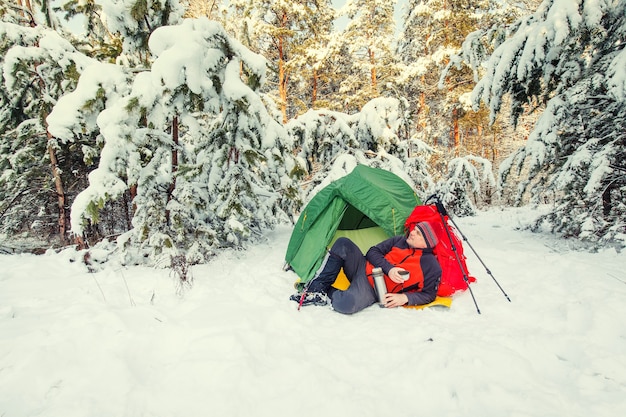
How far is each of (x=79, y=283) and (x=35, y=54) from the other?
3562mm

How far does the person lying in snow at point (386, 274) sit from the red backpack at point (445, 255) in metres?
0.19

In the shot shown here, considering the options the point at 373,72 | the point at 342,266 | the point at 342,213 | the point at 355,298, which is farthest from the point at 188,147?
the point at 373,72

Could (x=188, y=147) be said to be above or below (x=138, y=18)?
below

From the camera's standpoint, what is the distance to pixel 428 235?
3471 millimetres

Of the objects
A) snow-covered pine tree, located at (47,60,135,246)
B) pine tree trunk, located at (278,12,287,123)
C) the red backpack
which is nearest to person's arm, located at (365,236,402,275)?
the red backpack

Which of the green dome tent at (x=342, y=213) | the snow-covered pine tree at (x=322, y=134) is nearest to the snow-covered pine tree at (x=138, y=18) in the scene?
the snow-covered pine tree at (x=322, y=134)

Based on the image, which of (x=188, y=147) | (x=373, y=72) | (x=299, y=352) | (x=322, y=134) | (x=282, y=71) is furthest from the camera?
(x=373, y=72)

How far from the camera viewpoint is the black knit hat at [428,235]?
11.3ft

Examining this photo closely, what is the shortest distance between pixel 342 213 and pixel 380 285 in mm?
1316

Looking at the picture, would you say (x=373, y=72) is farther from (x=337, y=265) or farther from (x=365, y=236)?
(x=337, y=265)

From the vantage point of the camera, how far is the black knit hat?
3445 millimetres

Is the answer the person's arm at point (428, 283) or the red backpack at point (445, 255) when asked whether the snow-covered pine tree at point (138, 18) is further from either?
the person's arm at point (428, 283)

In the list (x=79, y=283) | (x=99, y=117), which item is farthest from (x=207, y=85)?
(x=79, y=283)

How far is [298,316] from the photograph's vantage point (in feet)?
9.78
